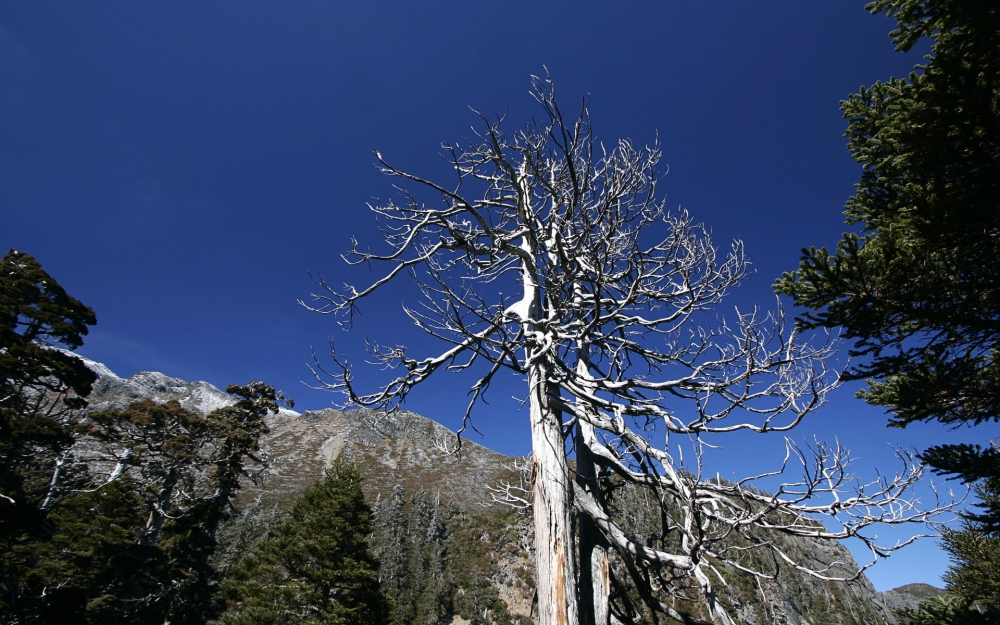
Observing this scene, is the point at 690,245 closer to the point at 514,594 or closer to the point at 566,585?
the point at 566,585

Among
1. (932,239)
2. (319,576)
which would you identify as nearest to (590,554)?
(932,239)

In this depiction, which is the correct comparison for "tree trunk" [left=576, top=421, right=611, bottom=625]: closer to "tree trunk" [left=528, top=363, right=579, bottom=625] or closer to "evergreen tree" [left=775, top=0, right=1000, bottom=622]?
"tree trunk" [left=528, top=363, right=579, bottom=625]

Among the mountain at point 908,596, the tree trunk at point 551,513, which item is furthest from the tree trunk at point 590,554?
the mountain at point 908,596

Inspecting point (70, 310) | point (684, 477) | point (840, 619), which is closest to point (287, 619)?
point (70, 310)

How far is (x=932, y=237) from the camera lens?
539 centimetres

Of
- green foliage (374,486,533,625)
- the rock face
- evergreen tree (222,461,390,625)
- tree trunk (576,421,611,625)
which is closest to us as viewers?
tree trunk (576,421,611,625)

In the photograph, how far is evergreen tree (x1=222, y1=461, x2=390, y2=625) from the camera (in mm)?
19875

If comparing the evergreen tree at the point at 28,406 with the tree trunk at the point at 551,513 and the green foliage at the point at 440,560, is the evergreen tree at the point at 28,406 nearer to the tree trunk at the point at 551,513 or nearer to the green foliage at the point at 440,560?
the tree trunk at the point at 551,513

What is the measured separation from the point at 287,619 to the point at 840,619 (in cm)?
6961

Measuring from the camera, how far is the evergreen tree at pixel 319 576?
19875 mm

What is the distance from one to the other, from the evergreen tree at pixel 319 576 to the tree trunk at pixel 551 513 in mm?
20201

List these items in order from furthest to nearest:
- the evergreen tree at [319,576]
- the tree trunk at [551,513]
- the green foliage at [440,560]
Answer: the green foliage at [440,560] → the evergreen tree at [319,576] → the tree trunk at [551,513]

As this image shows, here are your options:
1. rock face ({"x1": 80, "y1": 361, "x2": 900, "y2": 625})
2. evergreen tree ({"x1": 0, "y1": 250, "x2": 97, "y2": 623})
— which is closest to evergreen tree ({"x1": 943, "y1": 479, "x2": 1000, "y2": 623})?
evergreen tree ({"x1": 0, "y1": 250, "x2": 97, "y2": 623})

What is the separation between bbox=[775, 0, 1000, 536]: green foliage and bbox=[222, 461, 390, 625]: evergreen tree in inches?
896
